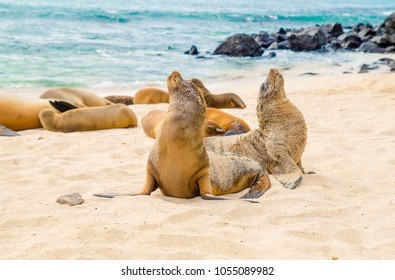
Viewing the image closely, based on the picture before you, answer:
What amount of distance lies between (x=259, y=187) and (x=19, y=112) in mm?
4399

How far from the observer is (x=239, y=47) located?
22.2 metres

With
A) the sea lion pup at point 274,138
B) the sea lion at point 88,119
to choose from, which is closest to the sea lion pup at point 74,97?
the sea lion at point 88,119

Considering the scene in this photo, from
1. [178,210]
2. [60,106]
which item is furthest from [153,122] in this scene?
[178,210]

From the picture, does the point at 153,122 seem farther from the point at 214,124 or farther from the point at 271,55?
the point at 271,55

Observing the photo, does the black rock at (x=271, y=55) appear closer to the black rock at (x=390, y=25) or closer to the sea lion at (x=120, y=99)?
the black rock at (x=390, y=25)

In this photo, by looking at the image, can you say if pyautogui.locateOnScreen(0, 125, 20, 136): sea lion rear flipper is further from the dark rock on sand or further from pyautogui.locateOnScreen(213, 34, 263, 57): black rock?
pyautogui.locateOnScreen(213, 34, 263, 57): black rock

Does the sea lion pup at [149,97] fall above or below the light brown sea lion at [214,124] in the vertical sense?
below

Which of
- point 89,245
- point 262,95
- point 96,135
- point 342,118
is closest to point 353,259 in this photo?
point 89,245

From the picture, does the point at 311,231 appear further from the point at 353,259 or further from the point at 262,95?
the point at 262,95

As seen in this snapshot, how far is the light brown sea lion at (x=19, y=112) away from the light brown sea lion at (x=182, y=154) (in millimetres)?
3997

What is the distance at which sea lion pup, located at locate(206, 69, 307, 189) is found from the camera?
535 centimetres

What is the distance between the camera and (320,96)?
37.9 ft

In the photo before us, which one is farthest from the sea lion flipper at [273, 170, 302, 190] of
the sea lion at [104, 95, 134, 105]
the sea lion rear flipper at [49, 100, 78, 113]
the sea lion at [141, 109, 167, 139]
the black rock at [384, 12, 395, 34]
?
the black rock at [384, 12, 395, 34]

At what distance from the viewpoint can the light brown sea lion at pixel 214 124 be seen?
666cm
